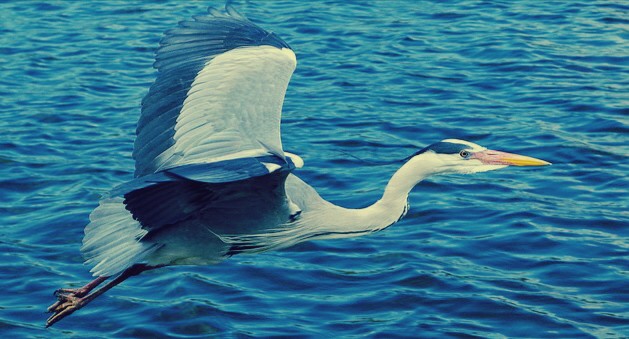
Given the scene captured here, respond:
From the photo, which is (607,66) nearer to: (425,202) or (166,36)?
(425,202)

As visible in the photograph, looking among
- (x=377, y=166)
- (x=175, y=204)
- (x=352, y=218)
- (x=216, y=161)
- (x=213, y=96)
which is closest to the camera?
(x=216, y=161)

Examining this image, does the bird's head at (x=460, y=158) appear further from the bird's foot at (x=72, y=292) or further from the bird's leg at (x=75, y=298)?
the bird's foot at (x=72, y=292)

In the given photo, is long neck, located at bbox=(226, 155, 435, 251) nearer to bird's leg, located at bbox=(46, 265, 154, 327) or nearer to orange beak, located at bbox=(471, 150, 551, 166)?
orange beak, located at bbox=(471, 150, 551, 166)

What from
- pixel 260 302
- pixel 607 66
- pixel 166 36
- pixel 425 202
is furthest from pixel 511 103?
pixel 166 36

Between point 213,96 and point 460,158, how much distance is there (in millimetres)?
1543

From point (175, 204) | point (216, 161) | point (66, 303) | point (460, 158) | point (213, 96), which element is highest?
point (213, 96)

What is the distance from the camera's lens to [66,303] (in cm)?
783

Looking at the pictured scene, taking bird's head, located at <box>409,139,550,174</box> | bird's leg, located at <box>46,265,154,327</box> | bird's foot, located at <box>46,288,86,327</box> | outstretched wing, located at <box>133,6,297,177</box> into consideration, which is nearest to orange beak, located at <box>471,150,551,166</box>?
bird's head, located at <box>409,139,550,174</box>

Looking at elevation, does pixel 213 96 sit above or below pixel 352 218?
above

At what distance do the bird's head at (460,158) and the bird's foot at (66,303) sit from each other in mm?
2203

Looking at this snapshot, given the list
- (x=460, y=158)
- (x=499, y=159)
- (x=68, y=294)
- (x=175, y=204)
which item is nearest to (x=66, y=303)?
(x=68, y=294)

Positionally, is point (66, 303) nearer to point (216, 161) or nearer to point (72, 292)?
point (72, 292)

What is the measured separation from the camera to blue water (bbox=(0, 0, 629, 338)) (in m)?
9.00

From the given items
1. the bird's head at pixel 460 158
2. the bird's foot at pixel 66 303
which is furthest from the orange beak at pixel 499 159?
the bird's foot at pixel 66 303
